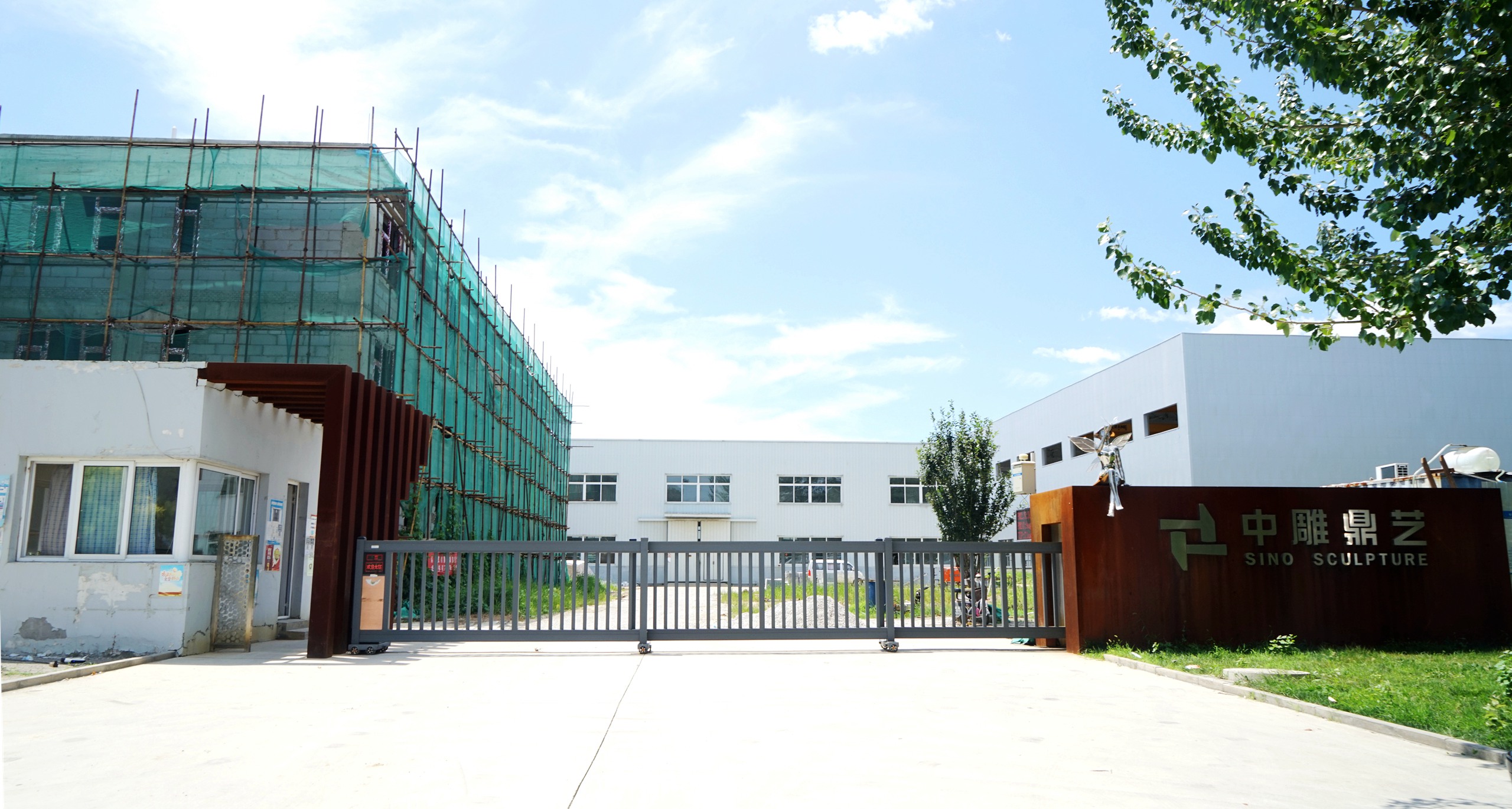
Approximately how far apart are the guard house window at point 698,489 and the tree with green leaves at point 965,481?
81.3ft

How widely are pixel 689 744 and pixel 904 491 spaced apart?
4424 cm

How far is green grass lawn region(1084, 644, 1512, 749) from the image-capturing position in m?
7.42

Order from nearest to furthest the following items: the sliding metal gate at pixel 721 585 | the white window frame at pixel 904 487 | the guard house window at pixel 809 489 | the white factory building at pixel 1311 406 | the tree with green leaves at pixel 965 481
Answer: the sliding metal gate at pixel 721 585
the tree with green leaves at pixel 965 481
the white factory building at pixel 1311 406
the guard house window at pixel 809 489
the white window frame at pixel 904 487

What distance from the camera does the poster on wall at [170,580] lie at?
38.7ft

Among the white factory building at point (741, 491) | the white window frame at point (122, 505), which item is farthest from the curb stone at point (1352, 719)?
the white factory building at point (741, 491)

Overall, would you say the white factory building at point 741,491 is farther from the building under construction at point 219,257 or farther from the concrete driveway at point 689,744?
the concrete driveway at point 689,744

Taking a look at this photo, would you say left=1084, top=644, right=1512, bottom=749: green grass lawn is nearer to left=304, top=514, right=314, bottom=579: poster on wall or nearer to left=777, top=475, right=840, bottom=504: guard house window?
left=304, top=514, right=314, bottom=579: poster on wall

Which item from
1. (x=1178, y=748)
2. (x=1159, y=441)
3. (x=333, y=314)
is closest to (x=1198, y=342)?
(x=1159, y=441)

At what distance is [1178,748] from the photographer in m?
6.64

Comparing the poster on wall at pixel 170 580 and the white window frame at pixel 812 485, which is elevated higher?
the white window frame at pixel 812 485

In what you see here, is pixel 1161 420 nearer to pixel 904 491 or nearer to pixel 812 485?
pixel 904 491

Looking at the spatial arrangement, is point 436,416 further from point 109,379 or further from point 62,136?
point 109,379

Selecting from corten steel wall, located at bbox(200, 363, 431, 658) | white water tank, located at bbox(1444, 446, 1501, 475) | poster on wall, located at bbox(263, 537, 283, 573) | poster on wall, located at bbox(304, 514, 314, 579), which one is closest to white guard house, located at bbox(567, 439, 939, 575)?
white water tank, located at bbox(1444, 446, 1501, 475)

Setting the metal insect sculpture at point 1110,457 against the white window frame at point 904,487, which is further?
the white window frame at point 904,487
